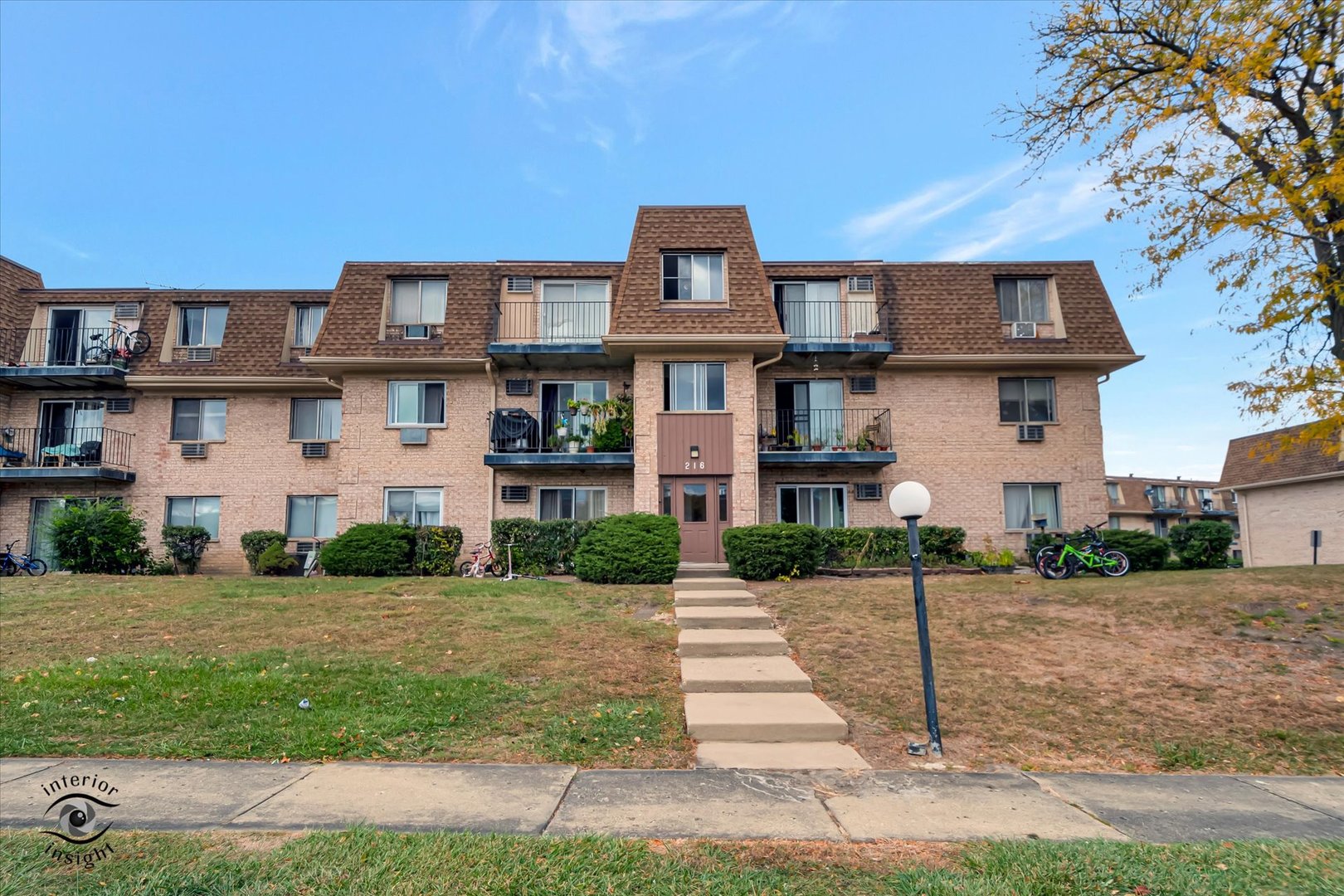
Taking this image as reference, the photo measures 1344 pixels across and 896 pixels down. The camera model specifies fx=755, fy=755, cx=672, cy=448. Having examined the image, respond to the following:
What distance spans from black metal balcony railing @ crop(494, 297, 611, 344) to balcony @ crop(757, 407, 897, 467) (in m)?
4.92

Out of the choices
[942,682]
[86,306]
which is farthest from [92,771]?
[86,306]

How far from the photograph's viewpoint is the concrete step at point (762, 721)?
260 inches

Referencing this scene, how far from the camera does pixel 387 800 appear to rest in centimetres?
483

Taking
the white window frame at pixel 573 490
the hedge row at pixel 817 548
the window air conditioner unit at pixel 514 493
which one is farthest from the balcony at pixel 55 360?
the hedge row at pixel 817 548

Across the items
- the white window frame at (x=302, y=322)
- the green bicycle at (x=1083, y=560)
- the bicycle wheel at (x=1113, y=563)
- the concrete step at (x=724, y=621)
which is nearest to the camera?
the concrete step at (x=724, y=621)

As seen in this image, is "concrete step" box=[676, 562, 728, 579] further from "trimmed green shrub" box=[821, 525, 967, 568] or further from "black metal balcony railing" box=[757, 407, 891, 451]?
"black metal balcony railing" box=[757, 407, 891, 451]

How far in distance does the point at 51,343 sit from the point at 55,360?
0.54 metres

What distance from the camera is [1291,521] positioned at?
1023 inches

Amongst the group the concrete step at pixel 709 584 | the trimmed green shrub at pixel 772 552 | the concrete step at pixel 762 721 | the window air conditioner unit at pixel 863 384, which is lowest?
the concrete step at pixel 762 721

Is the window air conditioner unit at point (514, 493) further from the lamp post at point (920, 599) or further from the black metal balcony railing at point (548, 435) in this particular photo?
the lamp post at point (920, 599)

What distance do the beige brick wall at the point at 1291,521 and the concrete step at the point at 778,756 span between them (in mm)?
23946

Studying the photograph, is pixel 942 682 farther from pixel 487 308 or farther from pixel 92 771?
pixel 487 308

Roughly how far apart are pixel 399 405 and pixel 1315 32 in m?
18.9

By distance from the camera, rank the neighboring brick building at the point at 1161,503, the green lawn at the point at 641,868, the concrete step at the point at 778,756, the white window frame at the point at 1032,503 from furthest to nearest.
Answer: the neighboring brick building at the point at 1161,503
the white window frame at the point at 1032,503
the concrete step at the point at 778,756
the green lawn at the point at 641,868
